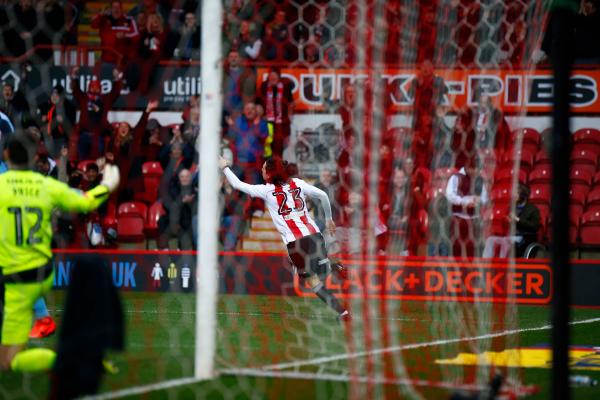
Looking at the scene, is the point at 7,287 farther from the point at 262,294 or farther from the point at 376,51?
the point at 262,294

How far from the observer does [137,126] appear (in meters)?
13.1

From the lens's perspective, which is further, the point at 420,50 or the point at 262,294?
the point at 262,294

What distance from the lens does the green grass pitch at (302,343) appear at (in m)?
6.59

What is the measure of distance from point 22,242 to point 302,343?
2.82m

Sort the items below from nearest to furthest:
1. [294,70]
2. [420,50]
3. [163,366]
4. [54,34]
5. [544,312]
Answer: [163,366]
[420,50]
[544,312]
[54,34]
[294,70]

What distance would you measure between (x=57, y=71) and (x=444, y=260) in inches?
242

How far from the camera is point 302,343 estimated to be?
8922 mm

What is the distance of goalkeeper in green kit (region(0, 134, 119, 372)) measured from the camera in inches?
272

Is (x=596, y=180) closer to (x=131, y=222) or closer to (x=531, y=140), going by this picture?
(x=531, y=140)

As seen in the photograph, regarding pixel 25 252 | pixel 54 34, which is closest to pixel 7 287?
pixel 25 252

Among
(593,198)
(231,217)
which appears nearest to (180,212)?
(231,217)

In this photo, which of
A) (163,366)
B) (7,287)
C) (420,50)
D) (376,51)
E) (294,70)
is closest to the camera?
(376,51)

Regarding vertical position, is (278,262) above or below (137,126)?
below

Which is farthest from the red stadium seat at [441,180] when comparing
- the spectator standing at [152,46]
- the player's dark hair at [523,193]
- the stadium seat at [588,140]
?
the stadium seat at [588,140]
